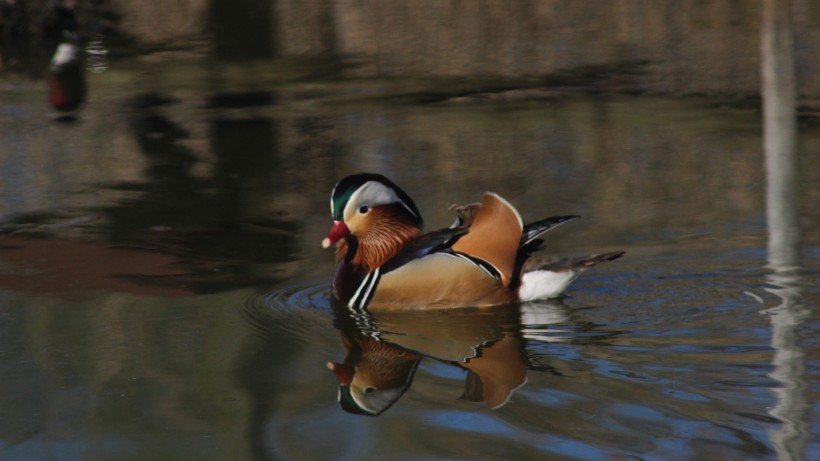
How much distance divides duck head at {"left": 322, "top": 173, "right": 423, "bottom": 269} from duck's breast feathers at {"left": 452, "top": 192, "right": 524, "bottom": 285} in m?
0.48

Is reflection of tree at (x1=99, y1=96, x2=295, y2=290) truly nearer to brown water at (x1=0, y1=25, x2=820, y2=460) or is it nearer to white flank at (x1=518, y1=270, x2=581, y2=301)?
brown water at (x1=0, y1=25, x2=820, y2=460)

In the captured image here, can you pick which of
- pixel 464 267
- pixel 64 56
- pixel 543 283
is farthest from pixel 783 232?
pixel 64 56

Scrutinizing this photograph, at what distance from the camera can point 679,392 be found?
19.4ft

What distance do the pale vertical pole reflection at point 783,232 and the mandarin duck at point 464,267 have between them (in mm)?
991

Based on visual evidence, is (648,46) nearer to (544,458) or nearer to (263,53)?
(263,53)

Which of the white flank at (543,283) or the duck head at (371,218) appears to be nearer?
the white flank at (543,283)

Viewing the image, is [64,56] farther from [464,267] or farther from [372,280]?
[464,267]

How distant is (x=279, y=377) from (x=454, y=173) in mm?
5399

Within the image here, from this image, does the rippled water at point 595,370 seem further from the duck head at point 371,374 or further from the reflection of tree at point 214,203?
the reflection of tree at point 214,203

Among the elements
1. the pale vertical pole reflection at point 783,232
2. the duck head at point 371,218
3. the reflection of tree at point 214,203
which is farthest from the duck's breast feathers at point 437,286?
the pale vertical pole reflection at point 783,232

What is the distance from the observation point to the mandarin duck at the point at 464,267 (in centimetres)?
745

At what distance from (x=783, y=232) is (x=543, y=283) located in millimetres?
1951

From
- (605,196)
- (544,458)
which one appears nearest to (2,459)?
(544,458)

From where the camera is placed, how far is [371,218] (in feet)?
25.7
